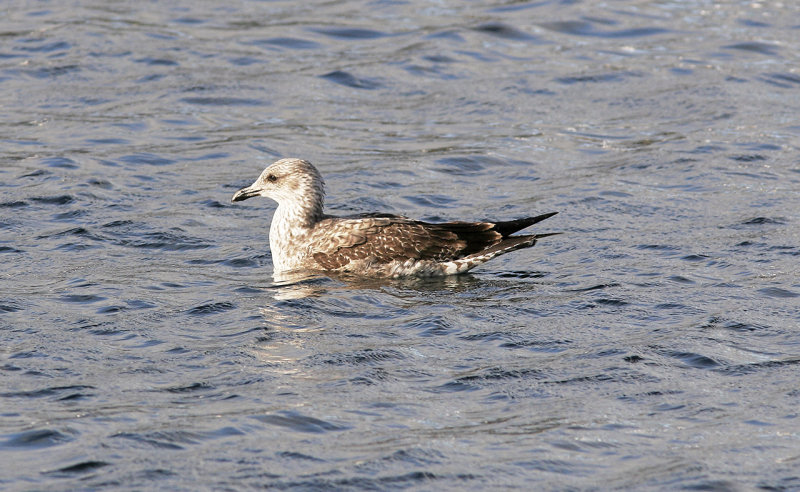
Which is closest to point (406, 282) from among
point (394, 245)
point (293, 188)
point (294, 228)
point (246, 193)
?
point (394, 245)

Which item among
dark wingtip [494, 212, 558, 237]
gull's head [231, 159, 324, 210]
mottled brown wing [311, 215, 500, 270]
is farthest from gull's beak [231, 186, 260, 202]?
dark wingtip [494, 212, 558, 237]

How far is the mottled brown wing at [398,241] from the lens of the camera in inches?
456

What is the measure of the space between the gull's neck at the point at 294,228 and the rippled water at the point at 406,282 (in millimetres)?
342

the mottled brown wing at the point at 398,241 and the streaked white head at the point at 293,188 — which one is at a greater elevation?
the streaked white head at the point at 293,188

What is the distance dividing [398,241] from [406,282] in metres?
0.40

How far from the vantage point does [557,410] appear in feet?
26.3

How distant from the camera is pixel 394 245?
11.6 m

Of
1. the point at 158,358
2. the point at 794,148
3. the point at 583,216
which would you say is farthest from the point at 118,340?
the point at 794,148

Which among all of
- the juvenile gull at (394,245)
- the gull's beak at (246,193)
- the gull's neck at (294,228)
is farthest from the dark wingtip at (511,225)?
the gull's beak at (246,193)

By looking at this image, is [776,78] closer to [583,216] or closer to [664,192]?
[664,192]

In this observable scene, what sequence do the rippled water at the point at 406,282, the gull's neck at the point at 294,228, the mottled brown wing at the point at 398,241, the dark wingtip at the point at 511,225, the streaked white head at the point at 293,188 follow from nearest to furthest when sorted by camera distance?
the rippled water at the point at 406,282
the mottled brown wing at the point at 398,241
the dark wingtip at the point at 511,225
the gull's neck at the point at 294,228
the streaked white head at the point at 293,188

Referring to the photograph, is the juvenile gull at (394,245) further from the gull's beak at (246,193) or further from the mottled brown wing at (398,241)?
the gull's beak at (246,193)

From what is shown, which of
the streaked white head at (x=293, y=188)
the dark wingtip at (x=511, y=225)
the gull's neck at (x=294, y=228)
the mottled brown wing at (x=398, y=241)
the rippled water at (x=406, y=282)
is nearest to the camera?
the rippled water at (x=406, y=282)

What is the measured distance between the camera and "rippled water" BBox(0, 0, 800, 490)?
7.47 m
